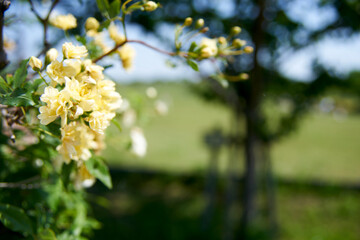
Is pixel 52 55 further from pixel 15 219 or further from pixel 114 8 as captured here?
pixel 15 219

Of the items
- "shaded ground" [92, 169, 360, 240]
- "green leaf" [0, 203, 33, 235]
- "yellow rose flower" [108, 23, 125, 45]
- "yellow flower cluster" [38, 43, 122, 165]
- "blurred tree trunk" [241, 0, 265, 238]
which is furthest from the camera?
"shaded ground" [92, 169, 360, 240]

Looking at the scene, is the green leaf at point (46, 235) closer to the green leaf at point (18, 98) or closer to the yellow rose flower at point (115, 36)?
the green leaf at point (18, 98)

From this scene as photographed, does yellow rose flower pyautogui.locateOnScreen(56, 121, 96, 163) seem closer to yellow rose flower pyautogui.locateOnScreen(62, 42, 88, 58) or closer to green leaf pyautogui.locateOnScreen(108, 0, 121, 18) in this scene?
yellow rose flower pyautogui.locateOnScreen(62, 42, 88, 58)

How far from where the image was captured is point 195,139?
21.8 ft

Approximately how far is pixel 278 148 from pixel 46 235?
5685 millimetres

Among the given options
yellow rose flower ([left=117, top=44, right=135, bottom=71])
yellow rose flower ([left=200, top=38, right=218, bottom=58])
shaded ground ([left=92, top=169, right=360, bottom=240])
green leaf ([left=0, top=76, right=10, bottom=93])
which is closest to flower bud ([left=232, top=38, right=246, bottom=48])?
yellow rose flower ([left=200, top=38, right=218, bottom=58])

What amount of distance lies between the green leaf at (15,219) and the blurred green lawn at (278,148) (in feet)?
9.66

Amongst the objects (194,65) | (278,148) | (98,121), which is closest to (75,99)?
(98,121)

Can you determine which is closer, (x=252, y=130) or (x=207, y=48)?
(x=207, y=48)

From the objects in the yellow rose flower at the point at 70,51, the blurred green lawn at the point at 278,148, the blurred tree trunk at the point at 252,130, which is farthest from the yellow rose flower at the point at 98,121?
the blurred green lawn at the point at 278,148

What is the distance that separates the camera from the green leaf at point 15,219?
24.4 inches

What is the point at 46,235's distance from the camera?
0.72 meters

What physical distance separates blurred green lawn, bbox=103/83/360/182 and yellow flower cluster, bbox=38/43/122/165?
9.75ft

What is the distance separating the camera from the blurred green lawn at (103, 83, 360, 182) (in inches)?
189
